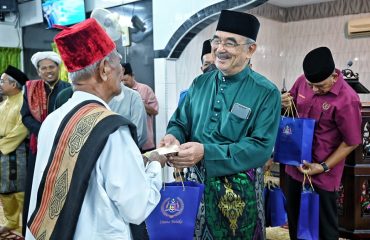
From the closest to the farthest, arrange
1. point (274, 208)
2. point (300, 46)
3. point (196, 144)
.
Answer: point (196, 144), point (274, 208), point (300, 46)

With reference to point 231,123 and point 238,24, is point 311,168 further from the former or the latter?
point 238,24

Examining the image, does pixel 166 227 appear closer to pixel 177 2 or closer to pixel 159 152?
pixel 159 152

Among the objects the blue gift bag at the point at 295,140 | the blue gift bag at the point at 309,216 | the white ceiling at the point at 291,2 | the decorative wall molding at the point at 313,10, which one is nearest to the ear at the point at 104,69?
the blue gift bag at the point at 295,140

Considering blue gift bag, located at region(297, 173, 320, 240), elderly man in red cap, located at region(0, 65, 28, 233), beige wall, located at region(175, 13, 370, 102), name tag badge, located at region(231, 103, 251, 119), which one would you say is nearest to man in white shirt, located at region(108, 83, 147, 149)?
elderly man in red cap, located at region(0, 65, 28, 233)

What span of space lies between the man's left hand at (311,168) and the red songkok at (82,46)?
65.8 inches

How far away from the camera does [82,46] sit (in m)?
1.39

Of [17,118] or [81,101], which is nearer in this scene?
[81,101]

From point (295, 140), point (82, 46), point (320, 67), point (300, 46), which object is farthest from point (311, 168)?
point (300, 46)

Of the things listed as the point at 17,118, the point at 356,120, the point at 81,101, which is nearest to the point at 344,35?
the point at 356,120

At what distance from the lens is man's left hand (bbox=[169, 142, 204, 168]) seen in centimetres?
171

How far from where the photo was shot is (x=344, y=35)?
759 cm

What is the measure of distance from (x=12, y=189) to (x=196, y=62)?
3.05 metres

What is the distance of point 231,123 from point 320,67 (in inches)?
40.9

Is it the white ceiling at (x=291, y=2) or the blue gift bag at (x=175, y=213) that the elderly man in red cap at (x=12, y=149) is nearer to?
the blue gift bag at (x=175, y=213)
